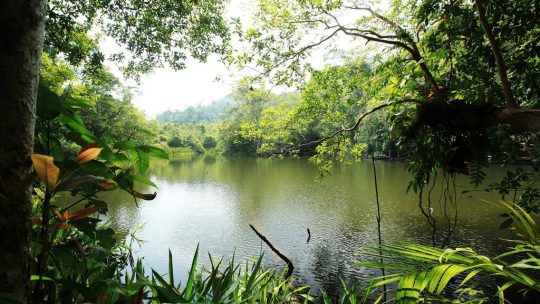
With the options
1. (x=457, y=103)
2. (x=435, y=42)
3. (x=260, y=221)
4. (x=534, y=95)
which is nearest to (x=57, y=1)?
(x=435, y=42)

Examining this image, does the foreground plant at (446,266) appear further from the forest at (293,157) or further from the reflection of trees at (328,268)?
the reflection of trees at (328,268)

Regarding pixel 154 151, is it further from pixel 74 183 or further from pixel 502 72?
pixel 502 72

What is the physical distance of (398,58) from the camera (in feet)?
9.71

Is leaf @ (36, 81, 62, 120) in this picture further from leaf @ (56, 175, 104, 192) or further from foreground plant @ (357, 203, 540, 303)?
foreground plant @ (357, 203, 540, 303)

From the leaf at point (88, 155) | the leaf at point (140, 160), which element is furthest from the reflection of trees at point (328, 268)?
the leaf at point (88, 155)

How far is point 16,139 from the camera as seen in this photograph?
0.69 meters

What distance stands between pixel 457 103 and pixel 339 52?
352 cm

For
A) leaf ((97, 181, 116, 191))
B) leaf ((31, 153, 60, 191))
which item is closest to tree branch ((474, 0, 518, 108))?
leaf ((97, 181, 116, 191))

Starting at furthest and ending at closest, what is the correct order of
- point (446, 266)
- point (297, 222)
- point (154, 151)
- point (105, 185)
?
point (297, 222), point (154, 151), point (105, 185), point (446, 266)

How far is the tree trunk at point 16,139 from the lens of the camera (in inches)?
26.0

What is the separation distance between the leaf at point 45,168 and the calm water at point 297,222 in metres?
4.79

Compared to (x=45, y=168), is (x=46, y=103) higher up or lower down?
higher up

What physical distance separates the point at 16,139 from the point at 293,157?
19.8 feet

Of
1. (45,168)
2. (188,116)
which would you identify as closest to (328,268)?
(45,168)
